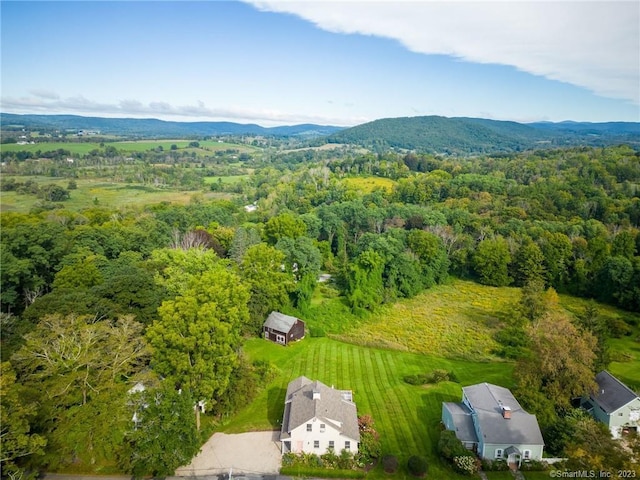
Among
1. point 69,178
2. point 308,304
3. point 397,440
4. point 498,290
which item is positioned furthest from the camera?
point 69,178

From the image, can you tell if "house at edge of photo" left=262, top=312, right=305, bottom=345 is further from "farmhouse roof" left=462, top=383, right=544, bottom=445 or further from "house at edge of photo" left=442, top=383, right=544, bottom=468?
"farmhouse roof" left=462, top=383, right=544, bottom=445

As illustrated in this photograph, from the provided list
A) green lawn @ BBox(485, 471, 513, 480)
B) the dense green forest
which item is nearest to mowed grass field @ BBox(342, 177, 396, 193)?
the dense green forest

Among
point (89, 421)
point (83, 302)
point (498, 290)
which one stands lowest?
point (498, 290)

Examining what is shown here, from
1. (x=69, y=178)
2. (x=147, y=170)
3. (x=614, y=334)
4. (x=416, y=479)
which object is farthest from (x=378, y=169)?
(x=416, y=479)

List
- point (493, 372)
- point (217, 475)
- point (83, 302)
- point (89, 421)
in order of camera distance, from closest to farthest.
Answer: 1. point (89, 421)
2. point (217, 475)
3. point (83, 302)
4. point (493, 372)

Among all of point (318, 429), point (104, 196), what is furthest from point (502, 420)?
point (104, 196)

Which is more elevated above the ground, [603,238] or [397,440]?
[603,238]

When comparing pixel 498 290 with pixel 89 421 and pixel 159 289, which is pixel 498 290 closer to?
pixel 159 289

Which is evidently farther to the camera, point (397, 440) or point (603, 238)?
point (603, 238)
